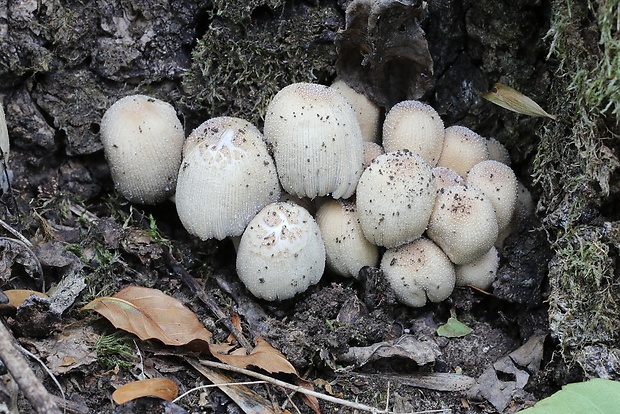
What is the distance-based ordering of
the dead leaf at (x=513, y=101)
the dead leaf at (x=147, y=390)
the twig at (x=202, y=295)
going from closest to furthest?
the dead leaf at (x=147, y=390) < the twig at (x=202, y=295) < the dead leaf at (x=513, y=101)

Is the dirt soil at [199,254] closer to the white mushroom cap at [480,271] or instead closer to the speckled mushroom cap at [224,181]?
the white mushroom cap at [480,271]

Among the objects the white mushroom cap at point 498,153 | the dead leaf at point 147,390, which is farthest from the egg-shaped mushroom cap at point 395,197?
the dead leaf at point 147,390

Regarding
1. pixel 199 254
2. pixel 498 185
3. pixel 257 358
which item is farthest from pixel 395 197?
pixel 199 254

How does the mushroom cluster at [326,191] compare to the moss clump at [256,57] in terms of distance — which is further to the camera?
the moss clump at [256,57]

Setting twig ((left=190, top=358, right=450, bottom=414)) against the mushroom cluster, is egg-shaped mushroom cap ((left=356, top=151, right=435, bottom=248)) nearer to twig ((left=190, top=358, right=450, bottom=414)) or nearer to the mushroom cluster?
the mushroom cluster

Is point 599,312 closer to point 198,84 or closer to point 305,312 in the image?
point 305,312
